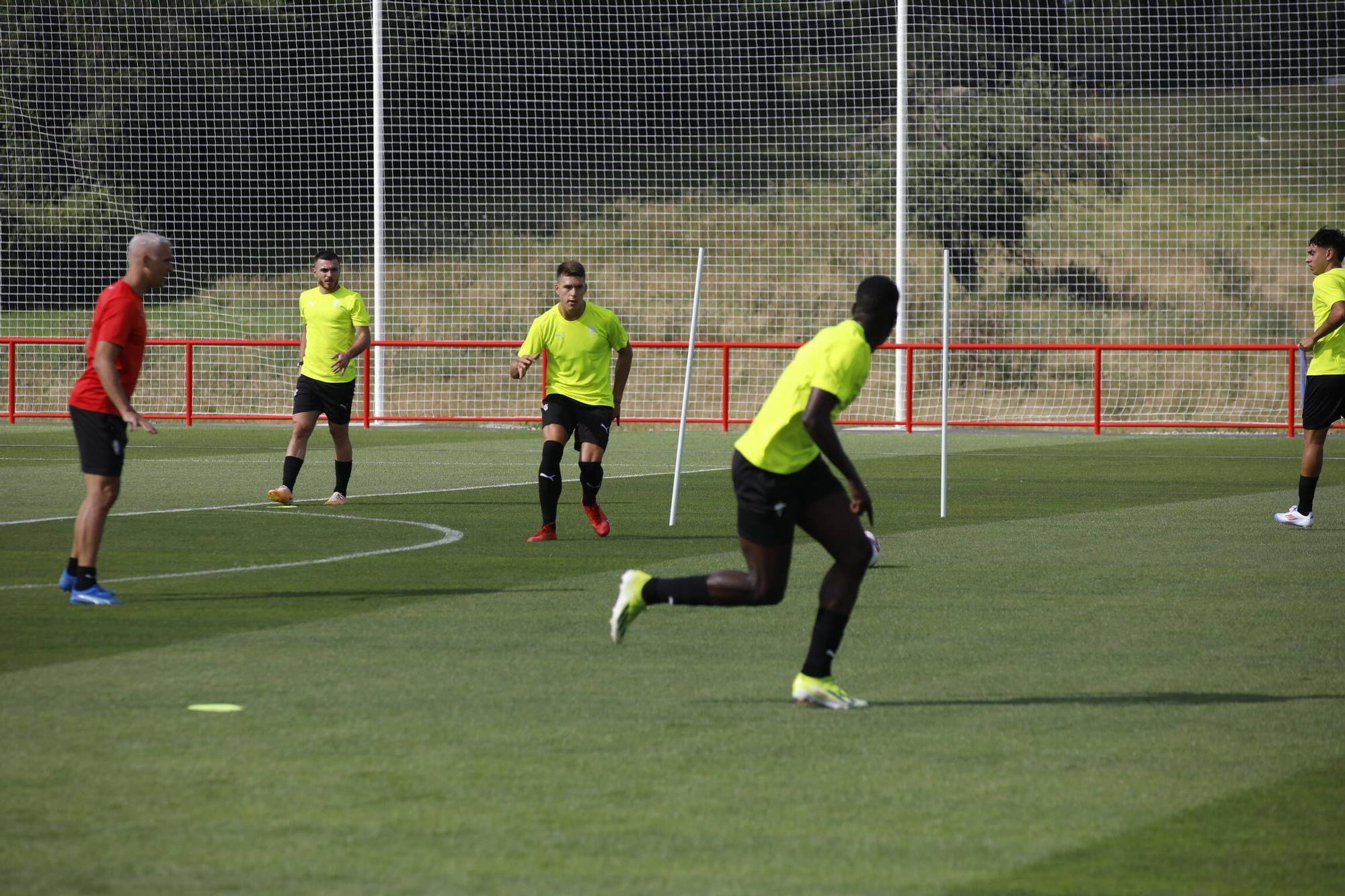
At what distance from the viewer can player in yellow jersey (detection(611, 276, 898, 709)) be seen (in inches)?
300

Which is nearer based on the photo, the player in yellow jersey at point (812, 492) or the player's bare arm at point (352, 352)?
the player in yellow jersey at point (812, 492)

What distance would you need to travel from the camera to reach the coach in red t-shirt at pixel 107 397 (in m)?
10.2

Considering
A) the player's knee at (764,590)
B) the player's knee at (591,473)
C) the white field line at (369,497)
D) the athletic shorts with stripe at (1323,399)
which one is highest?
the athletic shorts with stripe at (1323,399)

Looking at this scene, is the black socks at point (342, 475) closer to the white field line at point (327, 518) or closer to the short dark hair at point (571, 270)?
the white field line at point (327, 518)

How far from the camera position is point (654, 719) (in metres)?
7.48

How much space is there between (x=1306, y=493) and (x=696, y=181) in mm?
25658

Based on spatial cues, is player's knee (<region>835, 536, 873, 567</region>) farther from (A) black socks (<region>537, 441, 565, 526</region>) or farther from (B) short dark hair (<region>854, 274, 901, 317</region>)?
(A) black socks (<region>537, 441, 565, 526</region>)

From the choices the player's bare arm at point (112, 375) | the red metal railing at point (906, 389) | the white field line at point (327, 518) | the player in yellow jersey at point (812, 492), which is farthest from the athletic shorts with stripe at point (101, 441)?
the red metal railing at point (906, 389)

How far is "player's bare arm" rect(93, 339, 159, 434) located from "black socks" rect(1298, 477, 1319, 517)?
30.1ft

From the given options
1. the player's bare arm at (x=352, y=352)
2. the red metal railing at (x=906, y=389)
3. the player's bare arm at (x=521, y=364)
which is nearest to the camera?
the player's bare arm at (x=521, y=364)

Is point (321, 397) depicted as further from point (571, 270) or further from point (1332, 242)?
point (1332, 242)

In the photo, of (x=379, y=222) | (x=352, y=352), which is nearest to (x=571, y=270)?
(x=352, y=352)

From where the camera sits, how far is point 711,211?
40938 mm

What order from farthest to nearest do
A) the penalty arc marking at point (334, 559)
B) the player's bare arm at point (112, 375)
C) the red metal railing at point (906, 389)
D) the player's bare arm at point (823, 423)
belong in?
1. the red metal railing at point (906, 389)
2. the penalty arc marking at point (334, 559)
3. the player's bare arm at point (112, 375)
4. the player's bare arm at point (823, 423)
